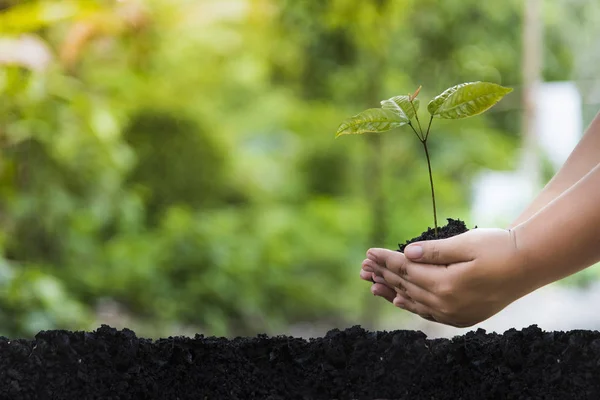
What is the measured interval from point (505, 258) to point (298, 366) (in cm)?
17

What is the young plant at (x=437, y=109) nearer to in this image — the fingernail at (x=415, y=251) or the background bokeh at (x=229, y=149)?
the fingernail at (x=415, y=251)

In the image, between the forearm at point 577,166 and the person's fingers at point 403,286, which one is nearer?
the person's fingers at point 403,286

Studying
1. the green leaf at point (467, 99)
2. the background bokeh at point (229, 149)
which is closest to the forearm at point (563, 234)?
the green leaf at point (467, 99)

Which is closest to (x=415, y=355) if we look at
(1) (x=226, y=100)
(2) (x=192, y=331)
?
(2) (x=192, y=331)

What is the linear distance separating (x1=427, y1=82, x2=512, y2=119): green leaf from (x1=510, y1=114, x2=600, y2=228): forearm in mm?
113

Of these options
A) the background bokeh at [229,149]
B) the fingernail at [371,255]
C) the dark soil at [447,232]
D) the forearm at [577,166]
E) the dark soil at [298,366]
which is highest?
the background bokeh at [229,149]

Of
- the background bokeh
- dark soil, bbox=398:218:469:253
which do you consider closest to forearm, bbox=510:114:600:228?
dark soil, bbox=398:218:469:253

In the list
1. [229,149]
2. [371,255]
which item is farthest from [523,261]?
[229,149]

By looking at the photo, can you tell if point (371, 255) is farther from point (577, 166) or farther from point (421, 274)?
point (577, 166)


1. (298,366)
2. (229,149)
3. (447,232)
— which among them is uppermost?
(229,149)

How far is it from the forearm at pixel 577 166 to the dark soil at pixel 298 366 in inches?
5.9

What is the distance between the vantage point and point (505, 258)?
1.57 feet

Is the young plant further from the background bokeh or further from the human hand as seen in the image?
the background bokeh

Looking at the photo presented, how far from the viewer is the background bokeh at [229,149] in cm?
244
